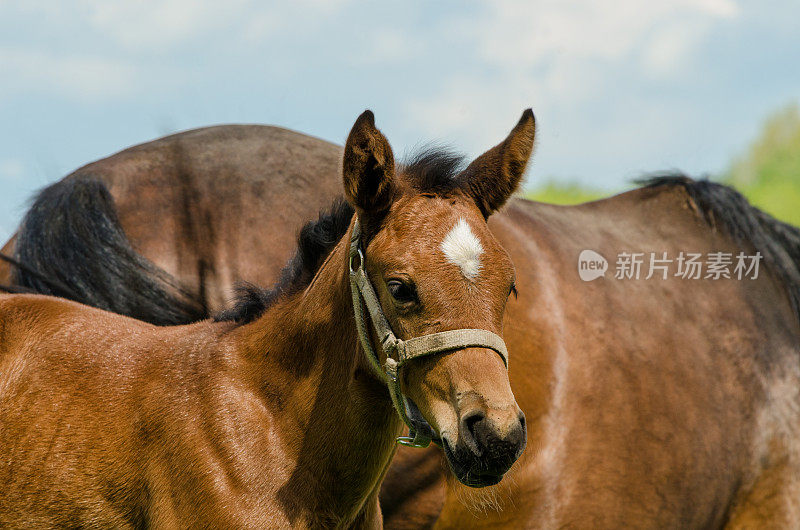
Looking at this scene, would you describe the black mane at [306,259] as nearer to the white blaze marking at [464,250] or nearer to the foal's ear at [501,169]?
the foal's ear at [501,169]

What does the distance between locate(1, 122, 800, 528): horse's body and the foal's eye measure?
1.68 meters

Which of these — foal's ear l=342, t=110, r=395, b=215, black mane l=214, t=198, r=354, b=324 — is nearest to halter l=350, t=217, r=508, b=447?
foal's ear l=342, t=110, r=395, b=215

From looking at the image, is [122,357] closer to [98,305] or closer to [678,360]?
[98,305]

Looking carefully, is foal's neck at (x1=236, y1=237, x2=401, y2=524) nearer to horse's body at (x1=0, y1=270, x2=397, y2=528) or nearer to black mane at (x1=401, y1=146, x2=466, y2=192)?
horse's body at (x1=0, y1=270, x2=397, y2=528)

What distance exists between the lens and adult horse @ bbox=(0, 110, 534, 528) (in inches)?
110

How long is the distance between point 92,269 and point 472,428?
235 centimetres

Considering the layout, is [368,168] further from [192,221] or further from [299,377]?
[192,221]

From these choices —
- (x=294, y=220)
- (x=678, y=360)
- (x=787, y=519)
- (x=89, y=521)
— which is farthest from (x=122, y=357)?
(x=787, y=519)

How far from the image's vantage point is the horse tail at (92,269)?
411 cm

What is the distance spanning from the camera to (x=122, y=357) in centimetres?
333

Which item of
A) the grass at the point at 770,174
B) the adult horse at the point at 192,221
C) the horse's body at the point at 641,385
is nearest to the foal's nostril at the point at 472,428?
the horse's body at the point at 641,385

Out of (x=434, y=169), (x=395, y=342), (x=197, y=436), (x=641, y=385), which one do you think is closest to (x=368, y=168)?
(x=434, y=169)

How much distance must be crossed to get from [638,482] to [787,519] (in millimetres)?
1325

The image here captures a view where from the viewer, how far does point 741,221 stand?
6.01 metres
